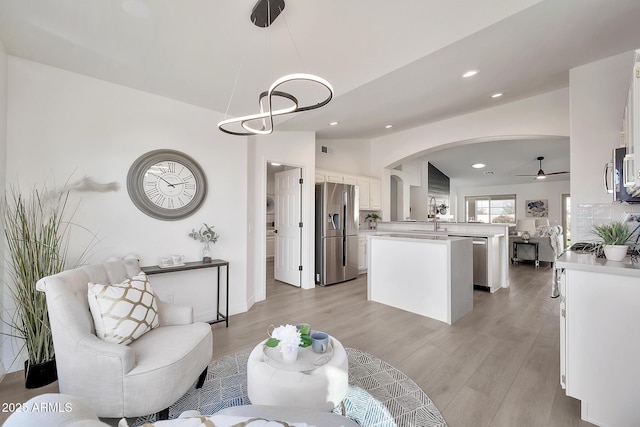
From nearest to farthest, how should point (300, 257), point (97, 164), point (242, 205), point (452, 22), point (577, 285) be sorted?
1. point (577, 285)
2. point (452, 22)
3. point (97, 164)
4. point (242, 205)
5. point (300, 257)

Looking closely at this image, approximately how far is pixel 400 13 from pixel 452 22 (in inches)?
17.3

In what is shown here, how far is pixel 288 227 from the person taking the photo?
4.77 metres

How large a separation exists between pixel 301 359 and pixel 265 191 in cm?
282

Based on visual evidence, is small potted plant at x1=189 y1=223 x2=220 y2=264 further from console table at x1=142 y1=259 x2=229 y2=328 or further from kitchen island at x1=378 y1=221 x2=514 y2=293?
kitchen island at x1=378 y1=221 x2=514 y2=293

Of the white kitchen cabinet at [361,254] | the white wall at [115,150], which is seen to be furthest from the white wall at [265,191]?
the white kitchen cabinet at [361,254]

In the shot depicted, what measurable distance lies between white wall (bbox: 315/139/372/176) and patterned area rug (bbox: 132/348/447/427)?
13.3 ft

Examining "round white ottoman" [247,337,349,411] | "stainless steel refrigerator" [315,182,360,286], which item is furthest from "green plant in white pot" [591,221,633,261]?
"stainless steel refrigerator" [315,182,360,286]

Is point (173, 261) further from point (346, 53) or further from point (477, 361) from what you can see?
point (477, 361)

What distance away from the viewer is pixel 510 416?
1.67m

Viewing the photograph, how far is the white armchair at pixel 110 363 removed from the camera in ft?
4.68

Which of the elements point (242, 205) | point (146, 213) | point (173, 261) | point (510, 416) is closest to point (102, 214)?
point (146, 213)

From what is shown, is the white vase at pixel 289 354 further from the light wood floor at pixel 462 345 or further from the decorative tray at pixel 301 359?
the light wood floor at pixel 462 345

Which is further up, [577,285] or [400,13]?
[400,13]

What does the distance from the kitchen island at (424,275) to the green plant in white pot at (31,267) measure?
135 inches
